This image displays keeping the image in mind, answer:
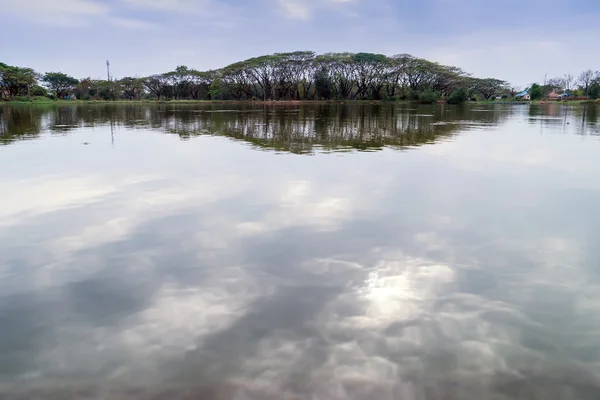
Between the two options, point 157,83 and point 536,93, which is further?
point 536,93

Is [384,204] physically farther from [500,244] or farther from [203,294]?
[203,294]

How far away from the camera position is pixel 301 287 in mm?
3764

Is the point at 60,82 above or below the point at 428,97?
above

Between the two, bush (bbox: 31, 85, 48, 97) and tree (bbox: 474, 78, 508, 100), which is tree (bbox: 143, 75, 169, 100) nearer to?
bush (bbox: 31, 85, 48, 97)

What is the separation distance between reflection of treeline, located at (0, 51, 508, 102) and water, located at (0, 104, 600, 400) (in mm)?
64548

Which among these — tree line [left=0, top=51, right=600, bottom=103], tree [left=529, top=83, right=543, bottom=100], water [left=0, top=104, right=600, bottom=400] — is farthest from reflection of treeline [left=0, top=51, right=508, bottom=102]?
water [left=0, top=104, right=600, bottom=400]

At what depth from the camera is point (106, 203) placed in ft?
21.1

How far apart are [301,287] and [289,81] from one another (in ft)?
A: 247

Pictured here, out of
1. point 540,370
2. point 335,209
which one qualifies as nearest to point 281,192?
point 335,209

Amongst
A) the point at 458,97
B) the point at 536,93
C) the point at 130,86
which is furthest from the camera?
the point at 536,93

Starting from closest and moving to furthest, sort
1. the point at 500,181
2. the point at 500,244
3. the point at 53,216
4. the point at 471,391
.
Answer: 1. the point at 471,391
2. the point at 500,244
3. the point at 53,216
4. the point at 500,181

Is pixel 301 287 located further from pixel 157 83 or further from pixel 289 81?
pixel 157 83

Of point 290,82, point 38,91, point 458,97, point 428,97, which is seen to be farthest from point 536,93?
point 38,91

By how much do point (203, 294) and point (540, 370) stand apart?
2.56m
